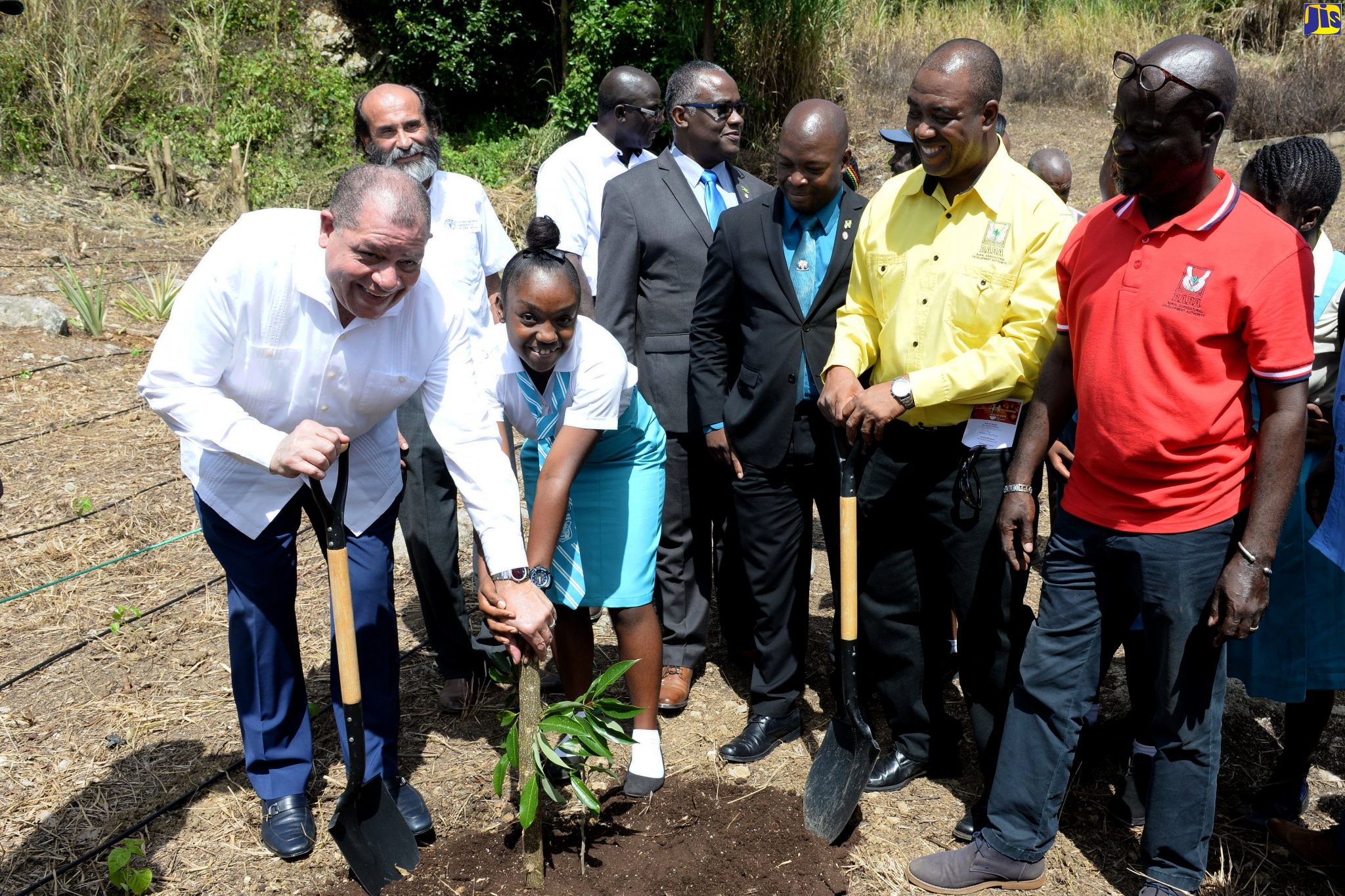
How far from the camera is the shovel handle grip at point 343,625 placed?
2.62 meters

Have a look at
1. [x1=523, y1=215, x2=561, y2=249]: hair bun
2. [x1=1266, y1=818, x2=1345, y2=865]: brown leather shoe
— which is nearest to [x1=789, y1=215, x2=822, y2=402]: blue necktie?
[x1=523, y1=215, x2=561, y2=249]: hair bun

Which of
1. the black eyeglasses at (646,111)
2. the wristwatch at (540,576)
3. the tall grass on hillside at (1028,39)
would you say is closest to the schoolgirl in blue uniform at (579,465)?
the wristwatch at (540,576)

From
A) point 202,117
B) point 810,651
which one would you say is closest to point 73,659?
point 810,651

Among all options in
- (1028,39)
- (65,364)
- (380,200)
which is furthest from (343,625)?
(1028,39)

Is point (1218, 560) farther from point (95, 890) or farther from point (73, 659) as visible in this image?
point (73, 659)

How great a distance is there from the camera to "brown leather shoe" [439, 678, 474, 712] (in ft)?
12.5

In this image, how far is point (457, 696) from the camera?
3803 mm

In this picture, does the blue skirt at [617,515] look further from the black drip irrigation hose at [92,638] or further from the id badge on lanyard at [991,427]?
the black drip irrigation hose at [92,638]

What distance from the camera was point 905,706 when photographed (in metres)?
3.29

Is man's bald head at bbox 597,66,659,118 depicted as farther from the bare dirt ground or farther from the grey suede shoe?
the grey suede shoe

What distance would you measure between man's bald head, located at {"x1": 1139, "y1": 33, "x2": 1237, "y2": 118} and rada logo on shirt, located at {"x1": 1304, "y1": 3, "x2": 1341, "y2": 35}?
602cm

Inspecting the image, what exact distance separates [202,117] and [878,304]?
11.6 meters

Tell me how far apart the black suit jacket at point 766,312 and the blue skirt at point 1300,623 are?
143 cm

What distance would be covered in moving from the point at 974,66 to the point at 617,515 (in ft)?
5.18
